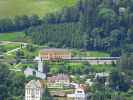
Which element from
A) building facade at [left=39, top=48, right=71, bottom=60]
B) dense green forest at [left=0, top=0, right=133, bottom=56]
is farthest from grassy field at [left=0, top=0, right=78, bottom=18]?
building facade at [left=39, top=48, right=71, bottom=60]

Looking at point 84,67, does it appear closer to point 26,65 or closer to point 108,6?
point 26,65

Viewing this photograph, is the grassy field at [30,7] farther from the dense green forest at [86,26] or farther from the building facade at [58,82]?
the building facade at [58,82]

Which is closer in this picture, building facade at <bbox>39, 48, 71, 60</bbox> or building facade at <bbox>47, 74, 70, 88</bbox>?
building facade at <bbox>47, 74, 70, 88</bbox>

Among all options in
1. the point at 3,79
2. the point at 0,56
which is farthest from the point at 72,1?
the point at 3,79

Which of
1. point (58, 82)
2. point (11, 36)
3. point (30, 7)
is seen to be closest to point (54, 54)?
point (11, 36)

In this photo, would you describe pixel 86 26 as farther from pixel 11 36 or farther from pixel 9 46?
pixel 9 46

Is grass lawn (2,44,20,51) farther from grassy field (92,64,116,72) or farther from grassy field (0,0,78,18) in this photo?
grassy field (0,0,78,18)

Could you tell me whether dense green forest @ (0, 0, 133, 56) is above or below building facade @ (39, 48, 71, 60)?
above
